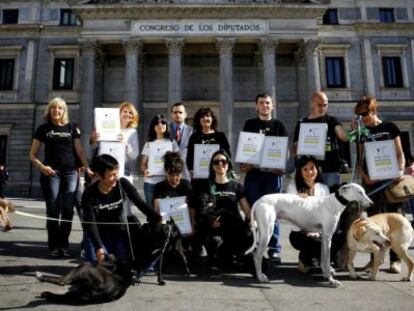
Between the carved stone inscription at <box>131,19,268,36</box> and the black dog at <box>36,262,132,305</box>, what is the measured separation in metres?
23.9

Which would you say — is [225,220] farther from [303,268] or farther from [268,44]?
[268,44]

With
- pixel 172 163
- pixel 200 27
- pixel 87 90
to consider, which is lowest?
pixel 172 163

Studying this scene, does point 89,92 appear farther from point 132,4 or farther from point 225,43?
point 225,43

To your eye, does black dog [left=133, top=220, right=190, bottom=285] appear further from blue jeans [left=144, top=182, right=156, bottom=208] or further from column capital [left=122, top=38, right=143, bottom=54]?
column capital [left=122, top=38, right=143, bottom=54]

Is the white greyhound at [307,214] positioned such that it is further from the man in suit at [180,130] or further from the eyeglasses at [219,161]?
the man in suit at [180,130]

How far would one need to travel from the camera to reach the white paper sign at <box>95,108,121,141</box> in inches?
262

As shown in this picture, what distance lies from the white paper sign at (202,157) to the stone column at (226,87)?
18100mm

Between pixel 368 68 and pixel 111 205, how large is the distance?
1153 inches

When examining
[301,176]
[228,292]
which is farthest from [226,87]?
[228,292]

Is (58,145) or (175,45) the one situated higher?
(175,45)

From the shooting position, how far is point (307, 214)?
535cm

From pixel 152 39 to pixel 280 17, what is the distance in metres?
8.99

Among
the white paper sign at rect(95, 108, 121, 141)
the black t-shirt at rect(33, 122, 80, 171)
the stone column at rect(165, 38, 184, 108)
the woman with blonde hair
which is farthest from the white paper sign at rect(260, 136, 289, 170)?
the stone column at rect(165, 38, 184, 108)

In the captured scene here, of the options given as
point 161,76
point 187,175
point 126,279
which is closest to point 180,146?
point 187,175
